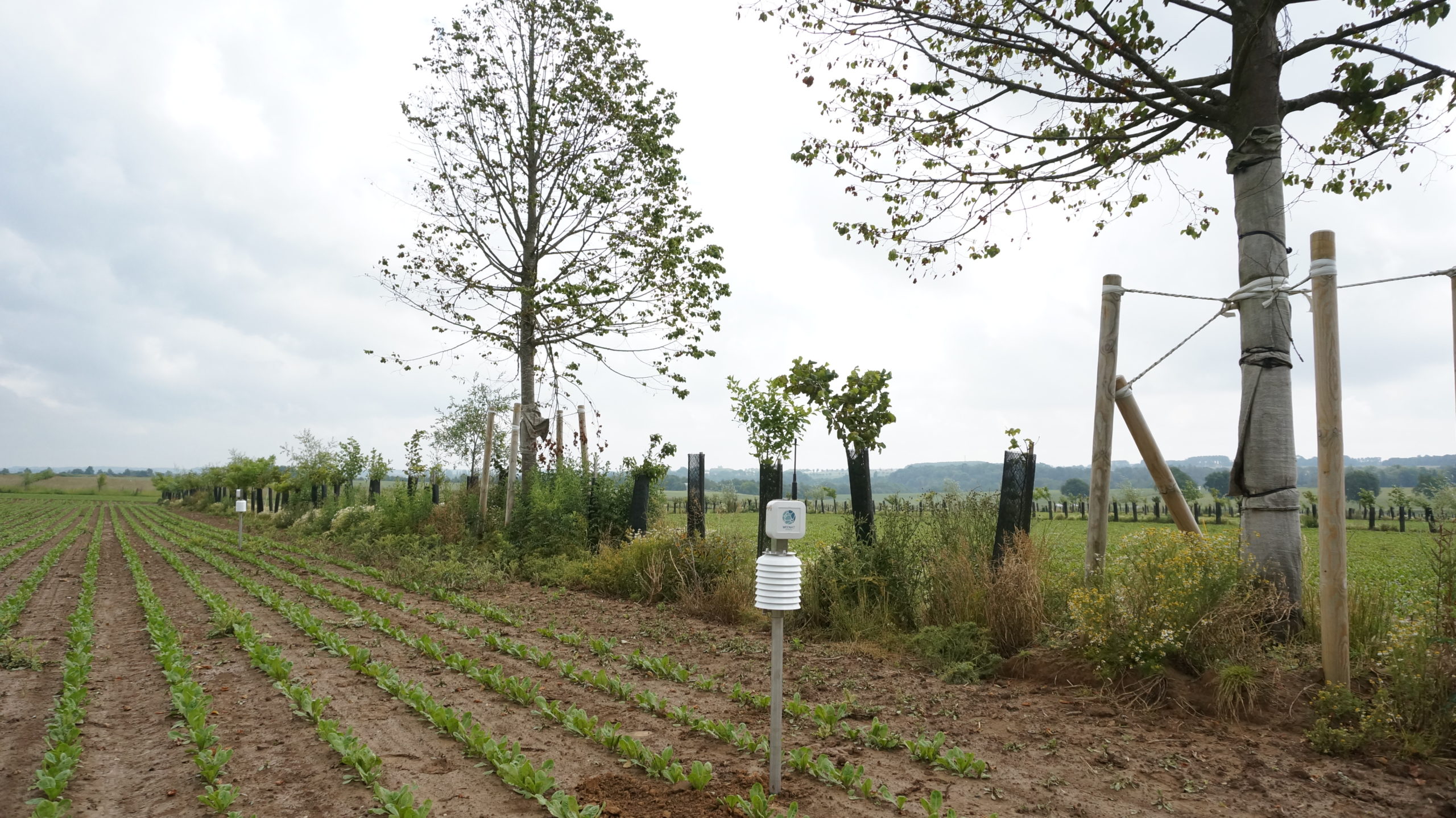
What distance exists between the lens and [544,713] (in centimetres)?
540

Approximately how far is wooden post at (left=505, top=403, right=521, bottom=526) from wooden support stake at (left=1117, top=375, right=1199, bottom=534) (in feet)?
→ 37.1

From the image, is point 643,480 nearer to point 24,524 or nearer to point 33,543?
point 33,543

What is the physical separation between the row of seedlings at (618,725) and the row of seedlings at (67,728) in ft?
8.21

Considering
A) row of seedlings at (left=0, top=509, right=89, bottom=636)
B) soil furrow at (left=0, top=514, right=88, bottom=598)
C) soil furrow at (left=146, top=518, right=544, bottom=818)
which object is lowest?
soil furrow at (left=0, top=514, right=88, bottom=598)

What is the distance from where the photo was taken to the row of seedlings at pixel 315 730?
12.7 feet

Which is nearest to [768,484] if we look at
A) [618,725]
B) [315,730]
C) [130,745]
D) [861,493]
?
[861,493]

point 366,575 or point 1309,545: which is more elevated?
point 1309,545

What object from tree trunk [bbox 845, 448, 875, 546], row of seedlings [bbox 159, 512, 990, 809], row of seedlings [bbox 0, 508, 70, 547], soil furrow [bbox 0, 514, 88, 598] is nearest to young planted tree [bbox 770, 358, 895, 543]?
tree trunk [bbox 845, 448, 875, 546]

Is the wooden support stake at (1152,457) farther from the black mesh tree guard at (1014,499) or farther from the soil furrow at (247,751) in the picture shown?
the soil furrow at (247,751)

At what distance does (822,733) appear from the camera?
4883 millimetres

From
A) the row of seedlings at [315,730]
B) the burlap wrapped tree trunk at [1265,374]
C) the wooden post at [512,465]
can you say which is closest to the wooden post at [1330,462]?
the burlap wrapped tree trunk at [1265,374]

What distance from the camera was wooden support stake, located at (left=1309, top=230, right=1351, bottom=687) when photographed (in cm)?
511

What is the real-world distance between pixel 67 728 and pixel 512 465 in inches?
411

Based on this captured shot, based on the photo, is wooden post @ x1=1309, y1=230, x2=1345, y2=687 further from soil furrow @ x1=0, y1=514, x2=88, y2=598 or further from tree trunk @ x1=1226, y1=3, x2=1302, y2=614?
soil furrow @ x1=0, y1=514, x2=88, y2=598
